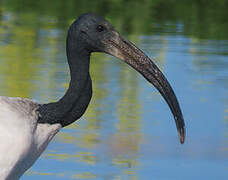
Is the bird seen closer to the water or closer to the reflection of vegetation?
the water

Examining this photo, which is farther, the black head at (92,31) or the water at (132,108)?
the water at (132,108)

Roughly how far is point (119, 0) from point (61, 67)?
11.1 metres

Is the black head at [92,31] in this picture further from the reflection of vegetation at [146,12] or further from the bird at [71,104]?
the reflection of vegetation at [146,12]

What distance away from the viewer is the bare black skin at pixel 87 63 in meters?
6.54

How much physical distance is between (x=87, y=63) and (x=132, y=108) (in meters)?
3.91

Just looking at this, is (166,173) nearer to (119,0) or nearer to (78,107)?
(78,107)

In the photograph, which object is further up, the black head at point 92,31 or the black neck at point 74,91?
the black head at point 92,31

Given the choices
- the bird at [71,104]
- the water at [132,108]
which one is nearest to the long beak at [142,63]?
the bird at [71,104]

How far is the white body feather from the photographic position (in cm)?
616

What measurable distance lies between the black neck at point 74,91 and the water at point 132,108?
4.27ft

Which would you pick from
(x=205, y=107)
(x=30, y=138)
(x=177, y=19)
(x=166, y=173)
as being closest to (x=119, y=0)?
(x=177, y=19)

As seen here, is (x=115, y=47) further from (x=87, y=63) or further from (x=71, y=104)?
(x=71, y=104)

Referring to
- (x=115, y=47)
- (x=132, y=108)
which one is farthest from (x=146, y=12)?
(x=115, y=47)

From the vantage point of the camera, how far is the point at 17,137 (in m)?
6.17
